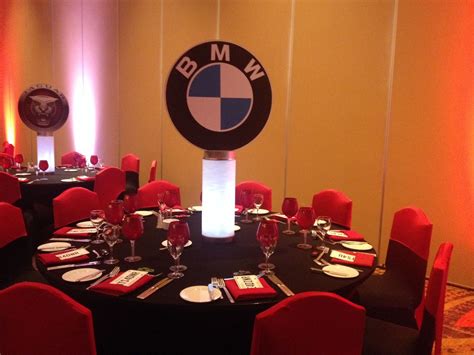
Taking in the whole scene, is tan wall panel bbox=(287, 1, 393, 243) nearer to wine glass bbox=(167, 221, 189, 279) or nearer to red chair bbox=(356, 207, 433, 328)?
red chair bbox=(356, 207, 433, 328)

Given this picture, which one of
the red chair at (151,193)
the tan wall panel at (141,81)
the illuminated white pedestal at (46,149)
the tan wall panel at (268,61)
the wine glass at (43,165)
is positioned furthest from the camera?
the tan wall panel at (141,81)

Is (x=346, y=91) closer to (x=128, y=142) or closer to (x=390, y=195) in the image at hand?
(x=390, y=195)

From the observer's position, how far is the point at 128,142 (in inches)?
284

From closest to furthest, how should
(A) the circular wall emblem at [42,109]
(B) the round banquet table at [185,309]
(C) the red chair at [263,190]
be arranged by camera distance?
(B) the round banquet table at [185,309]
(C) the red chair at [263,190]
(A) the circular wall emblem at [42,109]

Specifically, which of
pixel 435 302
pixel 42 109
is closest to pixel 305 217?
pixel 435 302

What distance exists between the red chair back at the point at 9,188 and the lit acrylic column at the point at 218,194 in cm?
256

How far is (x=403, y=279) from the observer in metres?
2.75

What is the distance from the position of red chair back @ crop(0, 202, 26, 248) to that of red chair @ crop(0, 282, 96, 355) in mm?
1370

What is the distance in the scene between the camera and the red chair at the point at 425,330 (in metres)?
1.83

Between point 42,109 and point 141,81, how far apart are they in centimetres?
214

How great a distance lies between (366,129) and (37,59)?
6.24 m

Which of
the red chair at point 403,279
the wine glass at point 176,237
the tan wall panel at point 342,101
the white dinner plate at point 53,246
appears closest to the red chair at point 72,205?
the white dinner plate at point 53,246

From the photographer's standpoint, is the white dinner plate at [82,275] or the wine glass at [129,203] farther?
the wine glass at [129,203]

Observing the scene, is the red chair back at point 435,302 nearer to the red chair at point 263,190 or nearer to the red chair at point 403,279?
the red chair at point 403,279
